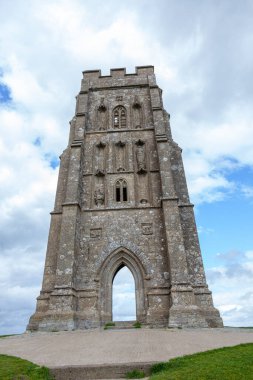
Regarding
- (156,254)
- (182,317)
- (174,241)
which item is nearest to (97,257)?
(156,254)

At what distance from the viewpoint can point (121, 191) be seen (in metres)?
20.5

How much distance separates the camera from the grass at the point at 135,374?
6.00m

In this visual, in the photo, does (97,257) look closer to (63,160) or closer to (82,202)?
(82,202)

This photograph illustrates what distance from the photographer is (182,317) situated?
14.4 meters

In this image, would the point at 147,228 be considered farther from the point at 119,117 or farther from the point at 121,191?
the point at 119,117

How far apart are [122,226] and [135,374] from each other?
12815mm

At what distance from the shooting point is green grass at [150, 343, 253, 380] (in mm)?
5445

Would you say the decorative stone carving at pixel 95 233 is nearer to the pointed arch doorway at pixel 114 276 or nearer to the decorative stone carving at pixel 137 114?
the pointed arch doorway at pixel 114 276

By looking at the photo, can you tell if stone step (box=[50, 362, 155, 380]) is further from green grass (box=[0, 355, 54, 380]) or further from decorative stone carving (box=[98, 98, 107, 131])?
decorative stone carving (box=[98, 98, 107, 131])

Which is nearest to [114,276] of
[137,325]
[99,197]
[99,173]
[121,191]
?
[137,325]

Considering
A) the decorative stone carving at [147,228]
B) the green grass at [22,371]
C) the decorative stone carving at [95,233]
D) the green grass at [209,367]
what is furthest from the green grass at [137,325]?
the green grass at [22,371]

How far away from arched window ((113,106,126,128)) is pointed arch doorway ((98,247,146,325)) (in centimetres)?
1075

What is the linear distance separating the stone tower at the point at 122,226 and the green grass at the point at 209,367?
25.2 ft

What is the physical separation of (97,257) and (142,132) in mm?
10465
